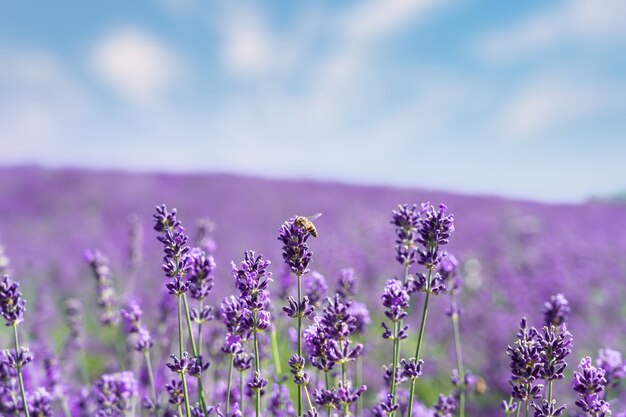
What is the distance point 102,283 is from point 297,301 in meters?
1.61

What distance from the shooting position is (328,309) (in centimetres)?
167

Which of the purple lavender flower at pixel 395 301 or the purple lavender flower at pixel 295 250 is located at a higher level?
the purple lavender flower at pixel 295 250

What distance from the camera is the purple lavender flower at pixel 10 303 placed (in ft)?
5.96

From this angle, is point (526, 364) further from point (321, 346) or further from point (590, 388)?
point (321, 346)

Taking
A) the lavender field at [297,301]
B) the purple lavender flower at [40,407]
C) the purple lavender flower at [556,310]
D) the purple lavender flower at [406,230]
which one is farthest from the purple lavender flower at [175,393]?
the purple lavender flower at [556,310]

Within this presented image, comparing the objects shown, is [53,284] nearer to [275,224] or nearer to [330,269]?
[330,269]

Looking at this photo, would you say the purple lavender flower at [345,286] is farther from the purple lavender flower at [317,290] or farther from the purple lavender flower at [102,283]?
the purple lavender flower at [102,283]

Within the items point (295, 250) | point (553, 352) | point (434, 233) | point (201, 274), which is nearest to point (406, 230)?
point (434, 233)

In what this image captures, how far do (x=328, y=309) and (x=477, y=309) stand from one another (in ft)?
19.0

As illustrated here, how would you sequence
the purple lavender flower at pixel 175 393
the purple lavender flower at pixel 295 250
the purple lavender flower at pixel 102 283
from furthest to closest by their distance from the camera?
1. the purple lavender flower at pixel 102 283
2. the purple lavender flower at pixel 175 393
3. the purple lavender flower at pixel 295 250

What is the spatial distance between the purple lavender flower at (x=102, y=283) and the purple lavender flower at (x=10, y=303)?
1132 mm

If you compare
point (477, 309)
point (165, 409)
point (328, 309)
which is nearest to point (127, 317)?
point (165, 409)

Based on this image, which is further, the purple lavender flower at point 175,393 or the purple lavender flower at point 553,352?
the purple lavender flower at point 175,393

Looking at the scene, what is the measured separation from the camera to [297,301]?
1.90m
